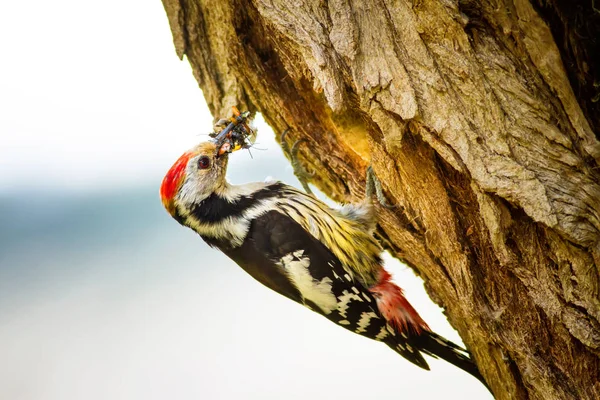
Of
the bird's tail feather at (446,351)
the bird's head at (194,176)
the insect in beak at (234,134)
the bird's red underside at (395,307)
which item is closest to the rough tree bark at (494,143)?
the bird's tail feather at (446,351)

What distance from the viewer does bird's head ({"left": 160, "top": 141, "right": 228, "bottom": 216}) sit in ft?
7.18

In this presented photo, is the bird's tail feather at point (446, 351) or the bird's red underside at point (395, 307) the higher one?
the bird's red underside at point (395, 307)

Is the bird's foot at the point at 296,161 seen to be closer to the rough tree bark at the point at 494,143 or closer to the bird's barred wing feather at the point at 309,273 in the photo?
the bird's barred wing feather at the point at 309,273

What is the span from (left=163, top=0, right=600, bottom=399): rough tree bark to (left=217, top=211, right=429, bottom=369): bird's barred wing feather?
528 millimetres

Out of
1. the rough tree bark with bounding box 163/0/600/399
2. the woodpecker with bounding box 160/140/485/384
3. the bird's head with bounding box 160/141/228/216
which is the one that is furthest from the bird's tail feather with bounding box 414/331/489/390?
the bird's head with bounding box 160/141/228/216

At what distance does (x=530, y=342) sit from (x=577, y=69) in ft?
2.90

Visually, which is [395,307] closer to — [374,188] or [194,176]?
[374,188]

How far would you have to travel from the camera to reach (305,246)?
2.25m

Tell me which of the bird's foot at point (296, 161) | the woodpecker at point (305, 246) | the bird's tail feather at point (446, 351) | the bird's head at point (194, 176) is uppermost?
the bird's foot at point (296, 161)

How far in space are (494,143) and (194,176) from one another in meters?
1.31

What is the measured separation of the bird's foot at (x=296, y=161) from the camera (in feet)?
Result: 7.51

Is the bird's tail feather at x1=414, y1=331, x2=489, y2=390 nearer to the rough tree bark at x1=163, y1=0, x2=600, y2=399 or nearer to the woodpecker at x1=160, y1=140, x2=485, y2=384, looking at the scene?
the woodpecker at x1=160, y1=140, x2=485, y2=384

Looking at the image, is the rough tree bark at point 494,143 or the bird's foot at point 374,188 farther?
the bird's foot at point 374,188

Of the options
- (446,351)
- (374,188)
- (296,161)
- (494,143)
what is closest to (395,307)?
(446,351)
